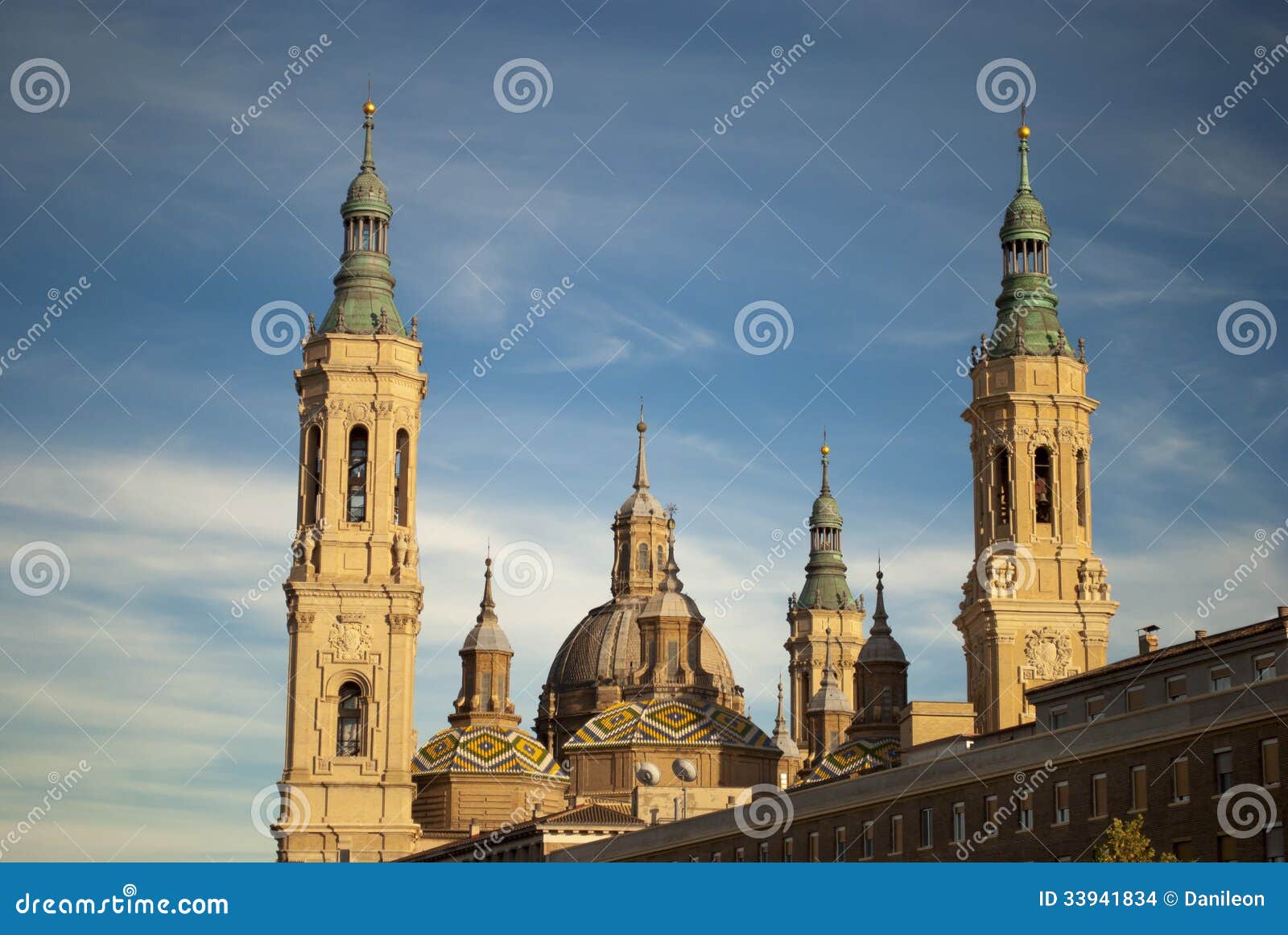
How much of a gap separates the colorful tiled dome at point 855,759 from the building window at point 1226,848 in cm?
5307

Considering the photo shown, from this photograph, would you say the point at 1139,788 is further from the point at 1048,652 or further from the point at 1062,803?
the point at 1048,652

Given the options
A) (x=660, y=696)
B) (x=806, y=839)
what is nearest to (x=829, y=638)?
(x=660, y=696)

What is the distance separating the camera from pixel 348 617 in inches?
4545

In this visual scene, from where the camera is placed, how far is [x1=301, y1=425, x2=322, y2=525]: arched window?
11731 cm

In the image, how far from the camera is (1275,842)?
5997cm

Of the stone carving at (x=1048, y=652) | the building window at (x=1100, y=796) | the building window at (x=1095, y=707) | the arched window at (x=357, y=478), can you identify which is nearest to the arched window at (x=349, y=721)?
the arched window at (x=357, y=478)

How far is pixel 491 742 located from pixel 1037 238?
150ft

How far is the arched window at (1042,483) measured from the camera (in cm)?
10656

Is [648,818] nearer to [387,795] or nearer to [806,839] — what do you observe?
[387,795]

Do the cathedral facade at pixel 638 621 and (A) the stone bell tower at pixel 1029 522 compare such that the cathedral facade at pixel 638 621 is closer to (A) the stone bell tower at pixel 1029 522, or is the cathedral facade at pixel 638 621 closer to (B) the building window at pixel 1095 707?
(A) the stone bell tower at pixel 1029 522

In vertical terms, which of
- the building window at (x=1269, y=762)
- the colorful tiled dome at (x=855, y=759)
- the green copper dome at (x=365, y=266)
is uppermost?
the green copper dome at (x=365, y=266)

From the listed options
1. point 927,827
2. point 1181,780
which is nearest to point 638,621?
point 927,827

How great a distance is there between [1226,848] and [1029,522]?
4475 cm

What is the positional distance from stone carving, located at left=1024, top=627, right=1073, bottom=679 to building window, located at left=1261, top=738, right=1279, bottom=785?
41.8m
